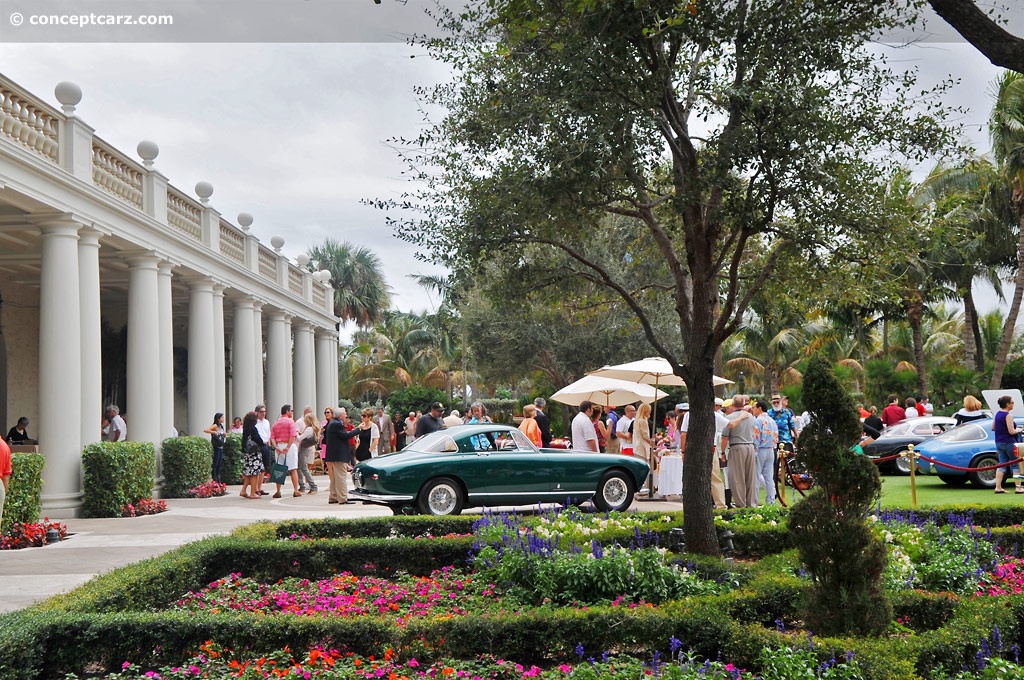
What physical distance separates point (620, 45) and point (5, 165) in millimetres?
9476

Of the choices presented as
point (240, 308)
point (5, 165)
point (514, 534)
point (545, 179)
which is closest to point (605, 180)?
point (545, 179)

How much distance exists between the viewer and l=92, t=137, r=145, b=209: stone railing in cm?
1559

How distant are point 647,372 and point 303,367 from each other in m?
16.3

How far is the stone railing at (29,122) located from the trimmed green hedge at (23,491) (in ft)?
14.9

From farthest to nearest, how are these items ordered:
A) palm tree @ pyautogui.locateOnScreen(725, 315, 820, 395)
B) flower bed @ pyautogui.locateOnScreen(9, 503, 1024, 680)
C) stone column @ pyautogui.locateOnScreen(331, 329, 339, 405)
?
palm tree @ pyautogui.locateOnScreen(725, 315, 820, 395), stone column @ pyautogui.locateOnScreen(331, 329, 339, 405), flower bed @ pyautogui.locateOnScreen(9, 503, 1024, 680)

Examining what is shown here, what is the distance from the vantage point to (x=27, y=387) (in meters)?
21.8

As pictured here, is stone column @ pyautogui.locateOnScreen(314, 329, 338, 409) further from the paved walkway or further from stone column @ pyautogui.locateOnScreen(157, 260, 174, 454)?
stone column @ pyautogui.locateOnScreen(157, 260, 174, 454)

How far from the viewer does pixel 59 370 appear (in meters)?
14.0

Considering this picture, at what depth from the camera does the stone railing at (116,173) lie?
1559cm

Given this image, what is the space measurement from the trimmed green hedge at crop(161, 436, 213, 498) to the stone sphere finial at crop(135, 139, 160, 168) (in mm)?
5468

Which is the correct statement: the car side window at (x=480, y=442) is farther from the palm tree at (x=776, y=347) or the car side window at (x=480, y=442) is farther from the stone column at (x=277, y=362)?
the palm tree at (x=776, y=347)

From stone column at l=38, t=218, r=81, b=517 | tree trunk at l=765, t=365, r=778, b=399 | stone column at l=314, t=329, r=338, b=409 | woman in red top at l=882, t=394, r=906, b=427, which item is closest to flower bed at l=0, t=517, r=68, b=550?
stone column at l=38, t=218, r=81, b=517

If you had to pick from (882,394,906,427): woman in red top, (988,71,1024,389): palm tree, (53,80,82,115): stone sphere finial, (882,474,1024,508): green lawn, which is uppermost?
(988,71,1024,389): palm tree

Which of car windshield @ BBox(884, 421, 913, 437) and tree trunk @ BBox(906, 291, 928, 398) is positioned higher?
tree trunk @ BBox(906, 291, 928, 398)
